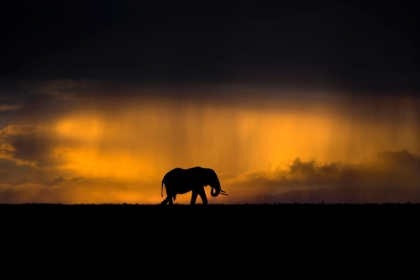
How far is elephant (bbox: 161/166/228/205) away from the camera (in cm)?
4659

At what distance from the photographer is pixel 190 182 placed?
154 ft
